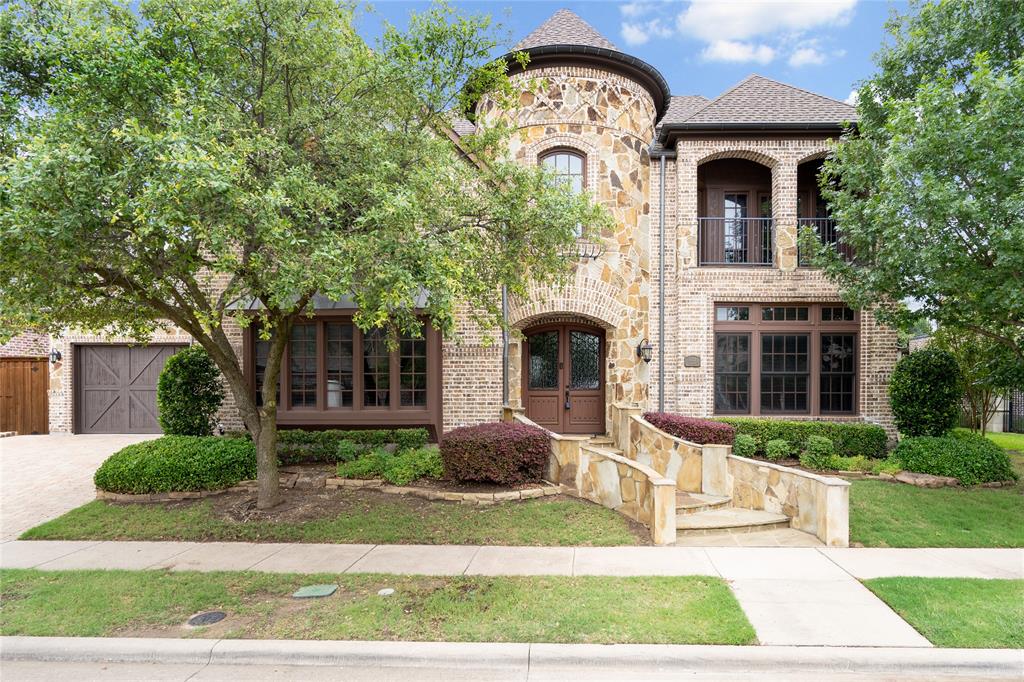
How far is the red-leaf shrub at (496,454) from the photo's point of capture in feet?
26.6

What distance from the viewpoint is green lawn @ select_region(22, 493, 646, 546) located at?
21.5 ft

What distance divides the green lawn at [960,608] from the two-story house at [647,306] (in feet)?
20.5

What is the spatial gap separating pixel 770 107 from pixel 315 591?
13.2 metres

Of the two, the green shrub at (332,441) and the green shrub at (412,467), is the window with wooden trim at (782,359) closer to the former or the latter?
the green shrub at (412,467)

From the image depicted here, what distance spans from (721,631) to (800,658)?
566 millimetres

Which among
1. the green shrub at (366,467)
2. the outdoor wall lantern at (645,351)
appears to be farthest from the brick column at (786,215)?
the green shrub at (366,467)

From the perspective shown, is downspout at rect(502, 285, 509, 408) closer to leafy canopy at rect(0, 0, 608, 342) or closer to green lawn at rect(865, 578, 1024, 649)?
leafy canopy at rect(0, 0, 608, 342)

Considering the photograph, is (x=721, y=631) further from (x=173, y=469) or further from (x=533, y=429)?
(x=173, y=469)

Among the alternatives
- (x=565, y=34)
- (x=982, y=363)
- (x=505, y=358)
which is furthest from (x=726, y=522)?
(x=565, y=34)

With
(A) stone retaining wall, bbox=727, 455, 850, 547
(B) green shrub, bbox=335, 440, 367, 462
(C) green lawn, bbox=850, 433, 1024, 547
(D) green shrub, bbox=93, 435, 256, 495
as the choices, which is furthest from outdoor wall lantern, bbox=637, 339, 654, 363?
(D) green shrub, bbox=93, 435, 256, 495

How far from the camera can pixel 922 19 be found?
8125 millimetres

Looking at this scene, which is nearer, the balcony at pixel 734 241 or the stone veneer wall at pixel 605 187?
the stone veneer wall at pixel 605 187

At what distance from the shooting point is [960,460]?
8.74 metres

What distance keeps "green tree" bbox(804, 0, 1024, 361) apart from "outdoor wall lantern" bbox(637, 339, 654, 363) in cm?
378
